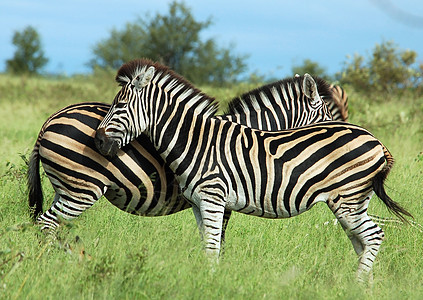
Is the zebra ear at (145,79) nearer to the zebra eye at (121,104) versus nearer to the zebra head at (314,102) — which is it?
the zebra eye at (121,104)

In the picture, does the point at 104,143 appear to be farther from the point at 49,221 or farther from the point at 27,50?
the point at 27,50

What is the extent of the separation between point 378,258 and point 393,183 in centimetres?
289

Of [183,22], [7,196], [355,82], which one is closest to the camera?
[7,196]

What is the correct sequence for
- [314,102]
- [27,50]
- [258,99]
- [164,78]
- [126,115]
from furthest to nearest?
[27,50] < [314,102] < [258,99] < [164,78] < [126,115]

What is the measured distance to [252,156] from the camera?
4.87 m

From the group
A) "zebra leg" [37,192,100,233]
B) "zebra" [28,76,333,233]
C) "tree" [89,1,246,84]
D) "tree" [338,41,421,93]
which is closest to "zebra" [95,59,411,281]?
"zebra" [28,76,333,233]

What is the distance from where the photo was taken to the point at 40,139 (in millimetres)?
5238

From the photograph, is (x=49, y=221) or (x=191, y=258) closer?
(x=191, y=258)

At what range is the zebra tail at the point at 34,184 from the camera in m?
5.45

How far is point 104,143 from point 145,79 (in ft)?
2.29

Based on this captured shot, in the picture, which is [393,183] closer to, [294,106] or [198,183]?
[294,106]

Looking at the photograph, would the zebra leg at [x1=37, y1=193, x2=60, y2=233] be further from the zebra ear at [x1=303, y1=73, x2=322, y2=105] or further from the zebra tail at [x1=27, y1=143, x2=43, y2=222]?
the zebra ear at [x1=303, y1=73, x2=322, y2=105]

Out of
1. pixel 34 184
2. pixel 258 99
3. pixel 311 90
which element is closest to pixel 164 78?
pixel 258 99

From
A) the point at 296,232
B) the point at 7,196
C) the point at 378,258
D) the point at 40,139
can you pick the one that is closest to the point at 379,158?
the point at 378,258
